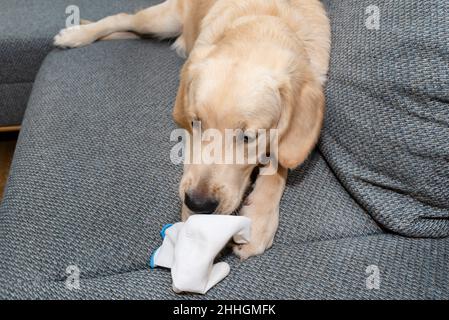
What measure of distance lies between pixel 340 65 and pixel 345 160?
1.09 ft

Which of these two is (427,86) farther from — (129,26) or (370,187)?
(129,26)

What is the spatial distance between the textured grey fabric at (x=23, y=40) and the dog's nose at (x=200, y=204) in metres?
1.63

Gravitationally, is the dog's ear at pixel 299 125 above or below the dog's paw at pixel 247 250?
above

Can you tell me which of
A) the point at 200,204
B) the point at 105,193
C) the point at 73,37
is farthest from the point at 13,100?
the point at 200,204

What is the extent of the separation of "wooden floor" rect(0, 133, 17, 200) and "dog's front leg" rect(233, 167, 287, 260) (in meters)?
1.67

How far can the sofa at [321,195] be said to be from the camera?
1.23 metres

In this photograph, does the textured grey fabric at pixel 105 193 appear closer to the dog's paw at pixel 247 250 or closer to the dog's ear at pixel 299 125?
the dog's paw at pixel 247 250

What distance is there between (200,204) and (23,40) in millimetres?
1708

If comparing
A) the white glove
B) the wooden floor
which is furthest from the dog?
the wooden floor

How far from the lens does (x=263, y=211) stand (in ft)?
4.62

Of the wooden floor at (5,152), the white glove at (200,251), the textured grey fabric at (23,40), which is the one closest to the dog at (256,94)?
the white glove at (200,251)

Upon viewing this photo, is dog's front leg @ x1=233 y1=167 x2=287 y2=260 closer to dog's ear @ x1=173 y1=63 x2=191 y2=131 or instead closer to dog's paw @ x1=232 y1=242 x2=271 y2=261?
dog's paw @ x1=232 y1=242 x2=271 y2=261

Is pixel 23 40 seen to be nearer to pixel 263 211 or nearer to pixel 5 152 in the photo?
pixel 5 152
